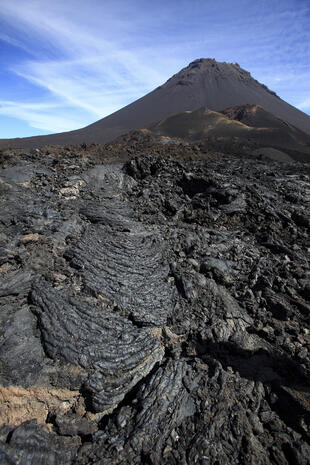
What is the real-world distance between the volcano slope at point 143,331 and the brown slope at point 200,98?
2927 cm

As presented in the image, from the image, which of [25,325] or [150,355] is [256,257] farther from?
A: [25,325]

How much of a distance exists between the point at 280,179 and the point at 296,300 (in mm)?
5015

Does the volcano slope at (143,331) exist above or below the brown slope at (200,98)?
below

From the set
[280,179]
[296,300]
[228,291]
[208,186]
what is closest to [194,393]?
[228,291]

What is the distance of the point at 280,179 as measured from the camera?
26.1 feet

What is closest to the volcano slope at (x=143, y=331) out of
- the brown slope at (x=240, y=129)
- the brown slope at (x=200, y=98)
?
the brown slope at (x=240, y=129)

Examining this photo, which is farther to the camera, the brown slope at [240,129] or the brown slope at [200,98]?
the brown slope at [200,98]

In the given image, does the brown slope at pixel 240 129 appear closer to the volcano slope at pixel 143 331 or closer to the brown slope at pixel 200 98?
the brown slope at pixel 200 98

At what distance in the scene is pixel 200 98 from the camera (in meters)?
46.6

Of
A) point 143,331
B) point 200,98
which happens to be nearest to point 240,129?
point 143,331

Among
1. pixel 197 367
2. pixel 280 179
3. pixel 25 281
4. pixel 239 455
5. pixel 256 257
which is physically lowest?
pixel 239 455

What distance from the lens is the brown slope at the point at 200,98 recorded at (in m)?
40.3

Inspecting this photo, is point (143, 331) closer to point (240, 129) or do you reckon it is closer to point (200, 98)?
point (240, 129)

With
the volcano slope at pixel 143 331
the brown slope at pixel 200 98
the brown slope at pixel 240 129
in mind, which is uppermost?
the brown slope at pixel 200 98
